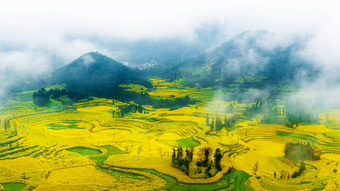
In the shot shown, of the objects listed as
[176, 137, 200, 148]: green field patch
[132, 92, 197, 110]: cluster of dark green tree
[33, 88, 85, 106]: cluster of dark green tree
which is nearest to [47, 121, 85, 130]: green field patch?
[33, 88, 85, 106]: cluster of dark green tree

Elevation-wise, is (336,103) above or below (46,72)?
below

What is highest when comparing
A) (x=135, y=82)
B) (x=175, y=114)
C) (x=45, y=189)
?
(x=135, y=82)

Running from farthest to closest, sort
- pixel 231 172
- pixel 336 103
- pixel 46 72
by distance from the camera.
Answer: pixel 46 72 < pixel 336 103 < pixel 231 172

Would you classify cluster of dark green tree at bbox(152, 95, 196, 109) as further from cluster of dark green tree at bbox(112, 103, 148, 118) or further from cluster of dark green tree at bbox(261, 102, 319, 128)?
cluster of dark green tree at bbox(261, 102, 319, 128)

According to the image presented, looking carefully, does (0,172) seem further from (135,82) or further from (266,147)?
(135,82)

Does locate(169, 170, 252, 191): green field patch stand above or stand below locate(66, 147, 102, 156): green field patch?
below

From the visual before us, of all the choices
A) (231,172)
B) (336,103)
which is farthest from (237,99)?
(231,172)

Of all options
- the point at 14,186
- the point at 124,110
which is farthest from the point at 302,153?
the point at 124,110
